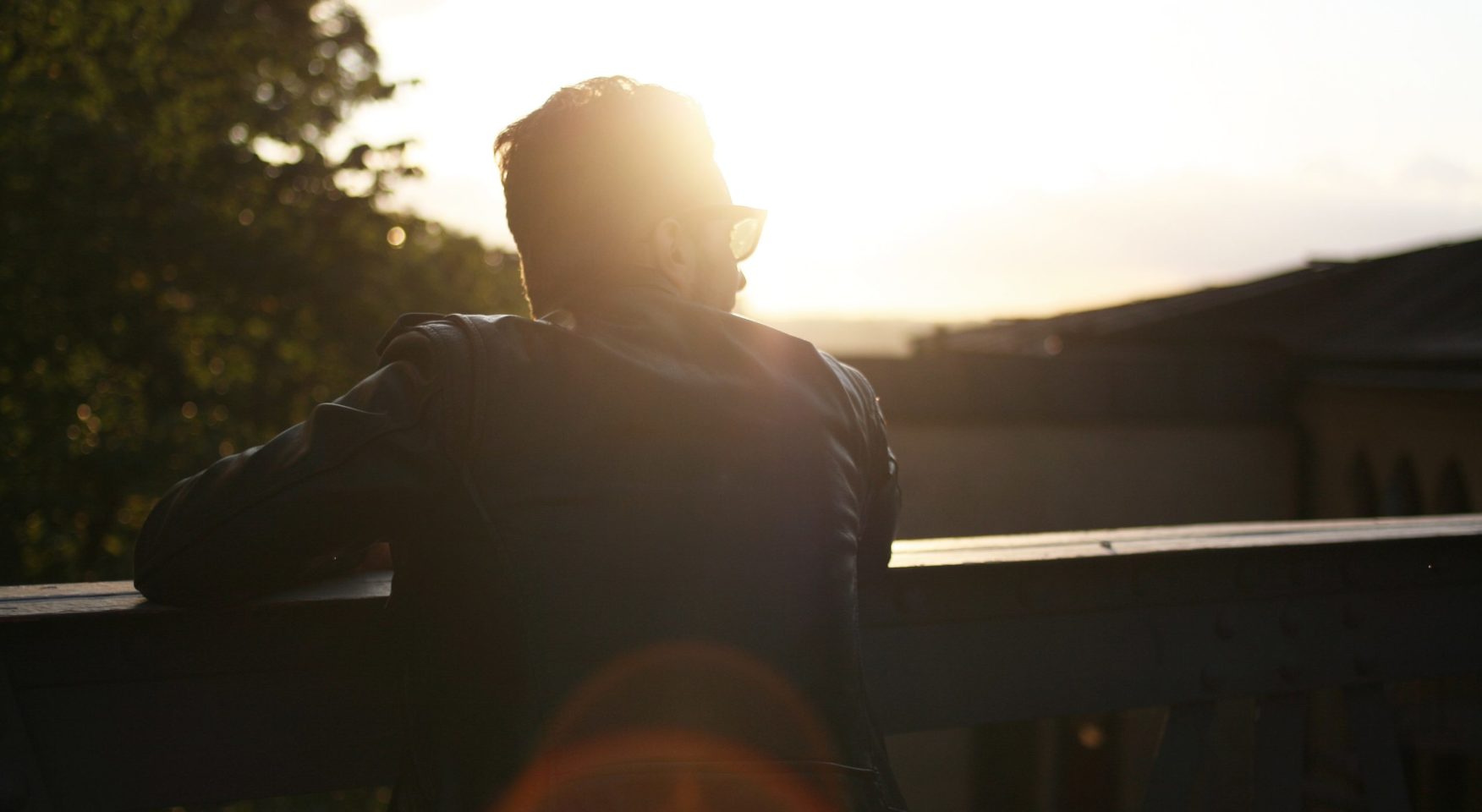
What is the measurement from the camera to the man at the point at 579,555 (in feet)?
4.62

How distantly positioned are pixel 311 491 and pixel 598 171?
56cm

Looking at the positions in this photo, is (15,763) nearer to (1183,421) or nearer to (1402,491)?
(1402,491)

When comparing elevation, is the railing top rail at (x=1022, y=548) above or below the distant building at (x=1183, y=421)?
above

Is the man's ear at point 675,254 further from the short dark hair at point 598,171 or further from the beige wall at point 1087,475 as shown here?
the beige wall at point 1087,475

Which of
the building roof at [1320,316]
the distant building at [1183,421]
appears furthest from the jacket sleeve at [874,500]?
the distant building at [1183,421]

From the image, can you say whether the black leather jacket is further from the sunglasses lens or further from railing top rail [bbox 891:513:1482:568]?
railing top rail [bbox 891:513:1482:568]

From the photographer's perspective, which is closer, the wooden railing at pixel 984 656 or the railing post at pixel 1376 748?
the wooden railing at pixel 984 656

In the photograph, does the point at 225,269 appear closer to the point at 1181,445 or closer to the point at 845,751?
the point at 845,751

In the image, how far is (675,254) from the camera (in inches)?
66.3

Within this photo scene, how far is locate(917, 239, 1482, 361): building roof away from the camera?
61.4 feet

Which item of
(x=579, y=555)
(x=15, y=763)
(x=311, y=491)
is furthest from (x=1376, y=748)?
(x=15, y=763)

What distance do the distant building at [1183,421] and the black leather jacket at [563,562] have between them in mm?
16772

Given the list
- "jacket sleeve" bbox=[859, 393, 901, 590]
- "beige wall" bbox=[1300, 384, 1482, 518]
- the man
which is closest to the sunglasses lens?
the man

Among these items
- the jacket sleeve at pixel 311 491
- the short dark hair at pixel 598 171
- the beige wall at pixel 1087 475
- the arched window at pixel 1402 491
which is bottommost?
the beige wall at pixel 1087 475
